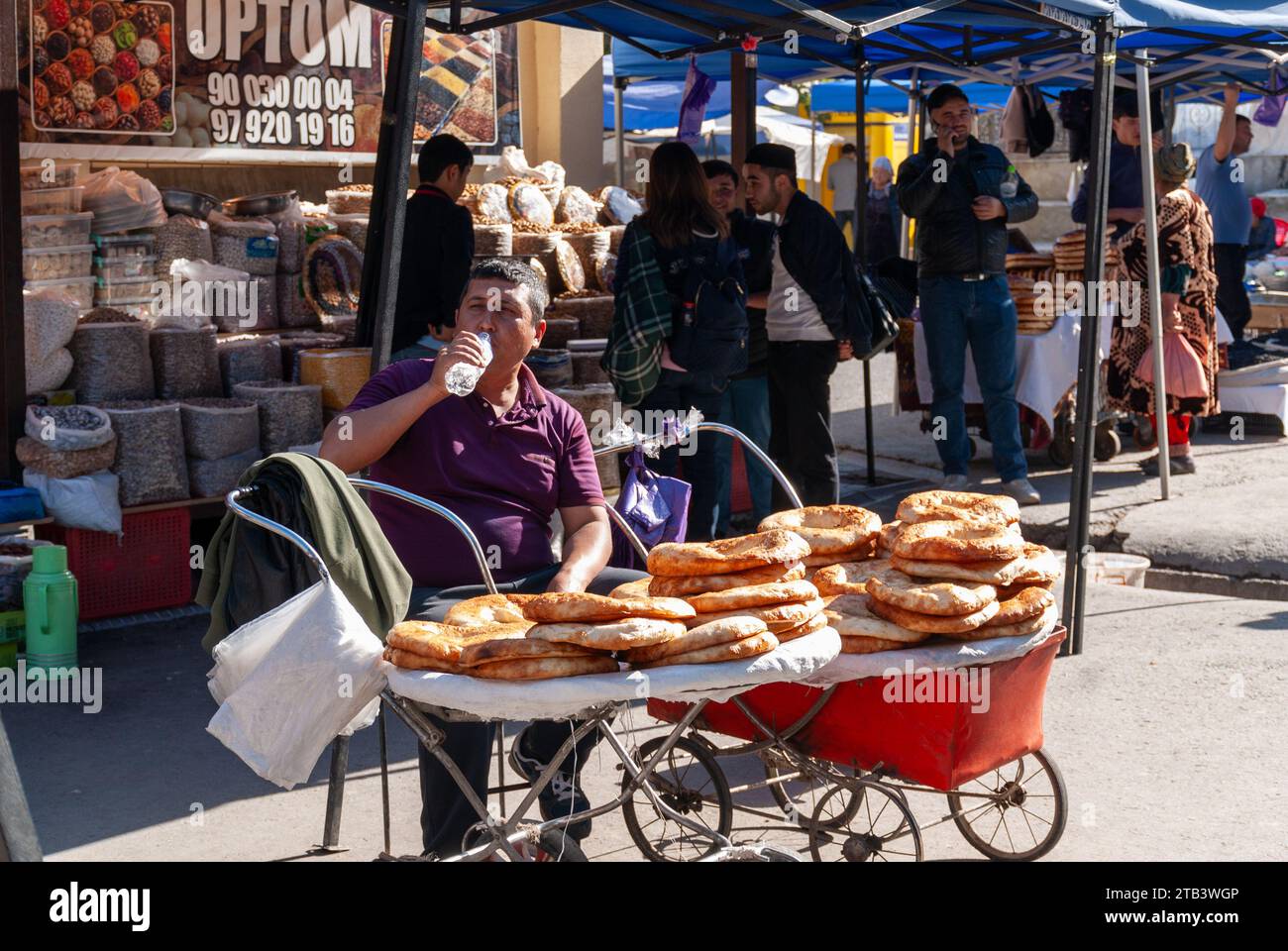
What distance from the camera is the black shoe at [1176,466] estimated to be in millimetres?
9375

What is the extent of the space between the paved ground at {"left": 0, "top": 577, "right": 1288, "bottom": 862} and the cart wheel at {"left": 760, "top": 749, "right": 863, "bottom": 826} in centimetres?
14

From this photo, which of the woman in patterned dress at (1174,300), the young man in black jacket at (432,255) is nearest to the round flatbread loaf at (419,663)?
the young man in black jacket at (432,255)

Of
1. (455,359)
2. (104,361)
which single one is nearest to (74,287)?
(104,361)

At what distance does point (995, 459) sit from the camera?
876cm

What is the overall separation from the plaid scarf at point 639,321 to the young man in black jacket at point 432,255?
31.3 inches

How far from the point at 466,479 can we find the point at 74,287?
3712 mm

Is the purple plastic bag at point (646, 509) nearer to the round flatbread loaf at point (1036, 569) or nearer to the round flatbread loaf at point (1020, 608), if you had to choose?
the round flatbread loaf at point (1036, 569)

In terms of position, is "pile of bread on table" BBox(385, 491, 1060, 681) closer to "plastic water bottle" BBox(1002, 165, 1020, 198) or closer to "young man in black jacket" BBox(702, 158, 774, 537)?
"young man in black jacket" BBox(702, 158, 774, 537)

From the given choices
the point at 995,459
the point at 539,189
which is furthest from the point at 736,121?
the point at 995,459

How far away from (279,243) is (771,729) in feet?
16.2

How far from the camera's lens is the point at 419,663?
10.3 feet

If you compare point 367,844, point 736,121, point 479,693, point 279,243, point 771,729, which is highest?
point 736,121

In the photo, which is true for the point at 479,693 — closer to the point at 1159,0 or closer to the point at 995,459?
A: the point at 1159,0

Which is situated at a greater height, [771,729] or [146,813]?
[771,729]
